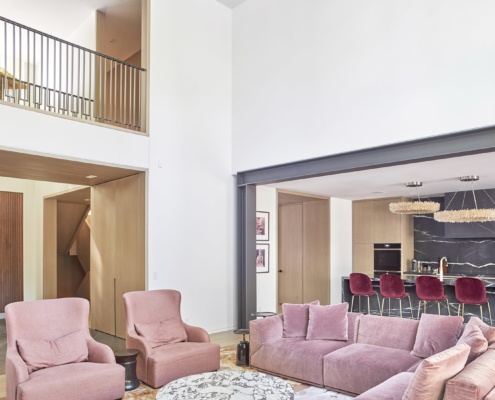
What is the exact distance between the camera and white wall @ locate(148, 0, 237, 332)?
6.72m

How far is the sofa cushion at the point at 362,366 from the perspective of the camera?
3896mm

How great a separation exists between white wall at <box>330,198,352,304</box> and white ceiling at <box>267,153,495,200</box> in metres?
0.31

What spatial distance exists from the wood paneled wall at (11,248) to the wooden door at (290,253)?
5711mm

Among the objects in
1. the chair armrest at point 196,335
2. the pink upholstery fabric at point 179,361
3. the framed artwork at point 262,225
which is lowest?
the pink upholstery fabric at point 179,361

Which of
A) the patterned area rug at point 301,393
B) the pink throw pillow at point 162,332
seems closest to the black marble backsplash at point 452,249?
the patterned area rug at point 301,393

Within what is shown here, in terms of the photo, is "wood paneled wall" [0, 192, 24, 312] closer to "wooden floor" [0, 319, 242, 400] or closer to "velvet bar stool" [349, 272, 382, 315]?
"wooden floor" [0, 319, 242, 400]

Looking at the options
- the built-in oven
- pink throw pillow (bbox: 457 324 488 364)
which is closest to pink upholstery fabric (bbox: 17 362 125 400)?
pink throw pillow (bbox: 457 324 488 364)

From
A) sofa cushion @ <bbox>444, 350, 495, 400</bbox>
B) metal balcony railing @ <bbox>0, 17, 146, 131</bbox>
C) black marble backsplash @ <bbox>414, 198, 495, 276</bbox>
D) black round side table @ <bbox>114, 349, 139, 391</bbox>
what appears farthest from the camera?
black marble backsplash @ <bbox>414, 198, 495, 276</bbox>

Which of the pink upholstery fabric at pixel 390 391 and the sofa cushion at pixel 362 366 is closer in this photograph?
the pink upholstery fabric at pixel 390 391

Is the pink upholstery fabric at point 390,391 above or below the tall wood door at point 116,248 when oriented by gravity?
below

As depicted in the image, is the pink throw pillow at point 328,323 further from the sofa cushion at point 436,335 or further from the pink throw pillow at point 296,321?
the sofa cushion at point 436,335

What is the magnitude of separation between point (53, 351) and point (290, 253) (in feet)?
22.8

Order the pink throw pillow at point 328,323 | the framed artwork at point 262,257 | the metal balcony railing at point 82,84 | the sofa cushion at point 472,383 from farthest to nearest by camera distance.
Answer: the framed artwork at point 262,257 → the metal balcony railing at point 82,84 → the pink throw pillow at point 328,323 → the sofa cushion at point 472,383

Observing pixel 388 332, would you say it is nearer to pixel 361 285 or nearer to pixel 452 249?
pixel 361 285
